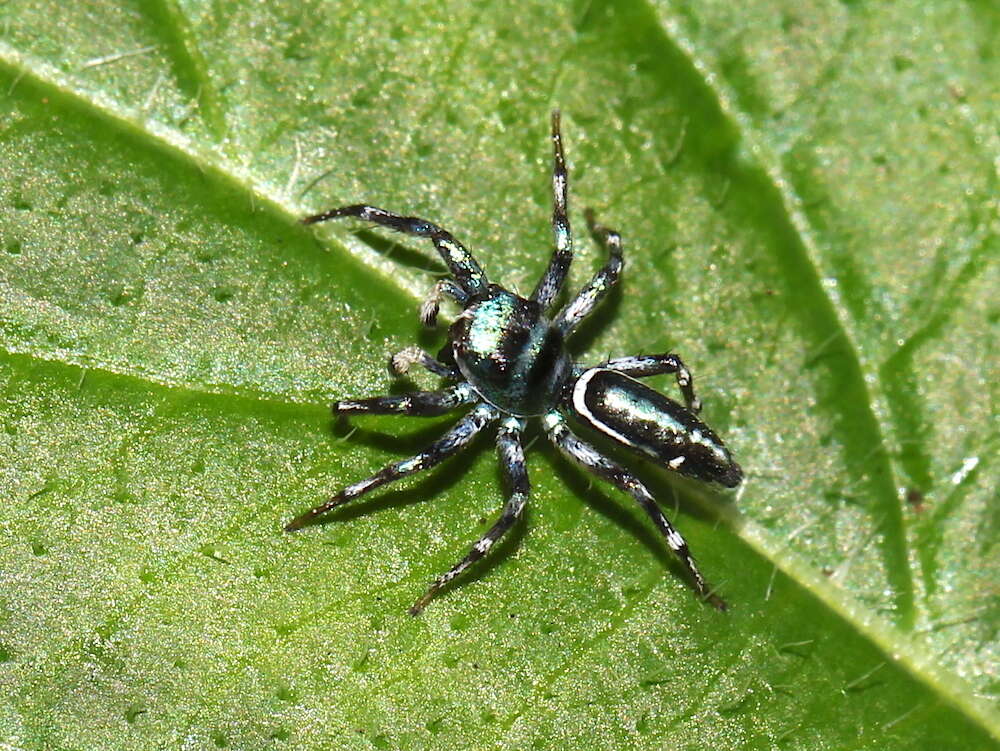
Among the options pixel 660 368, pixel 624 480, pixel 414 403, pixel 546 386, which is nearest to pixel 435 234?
pixel 414 403

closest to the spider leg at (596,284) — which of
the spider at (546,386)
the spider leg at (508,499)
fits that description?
the spider at (546,386)

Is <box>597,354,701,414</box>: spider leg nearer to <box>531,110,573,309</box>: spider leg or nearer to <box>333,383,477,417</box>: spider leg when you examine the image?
<box>531,110,573,309</box>: spider leg

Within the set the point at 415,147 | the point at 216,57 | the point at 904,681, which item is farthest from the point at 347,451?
the point at 904,681

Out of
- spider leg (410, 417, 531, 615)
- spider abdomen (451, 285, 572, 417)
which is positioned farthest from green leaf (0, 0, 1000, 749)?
spider abdomen (451, 285, 572, 417)

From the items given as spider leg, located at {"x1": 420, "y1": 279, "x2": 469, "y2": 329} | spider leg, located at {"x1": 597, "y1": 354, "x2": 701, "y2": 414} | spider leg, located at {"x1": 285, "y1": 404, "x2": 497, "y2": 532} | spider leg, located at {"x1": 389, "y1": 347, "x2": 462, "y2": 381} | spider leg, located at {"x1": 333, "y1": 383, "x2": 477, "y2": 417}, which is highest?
spider leg, located at {"x1": 597, "y1": 354, "x2": 701, "y2": 414}

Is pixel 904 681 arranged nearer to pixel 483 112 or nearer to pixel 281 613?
pixel 281 613

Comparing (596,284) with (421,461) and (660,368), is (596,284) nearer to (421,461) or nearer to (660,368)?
(660,368)

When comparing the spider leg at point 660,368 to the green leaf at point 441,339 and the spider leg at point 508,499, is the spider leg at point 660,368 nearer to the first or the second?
the green leaf at point 441,339
